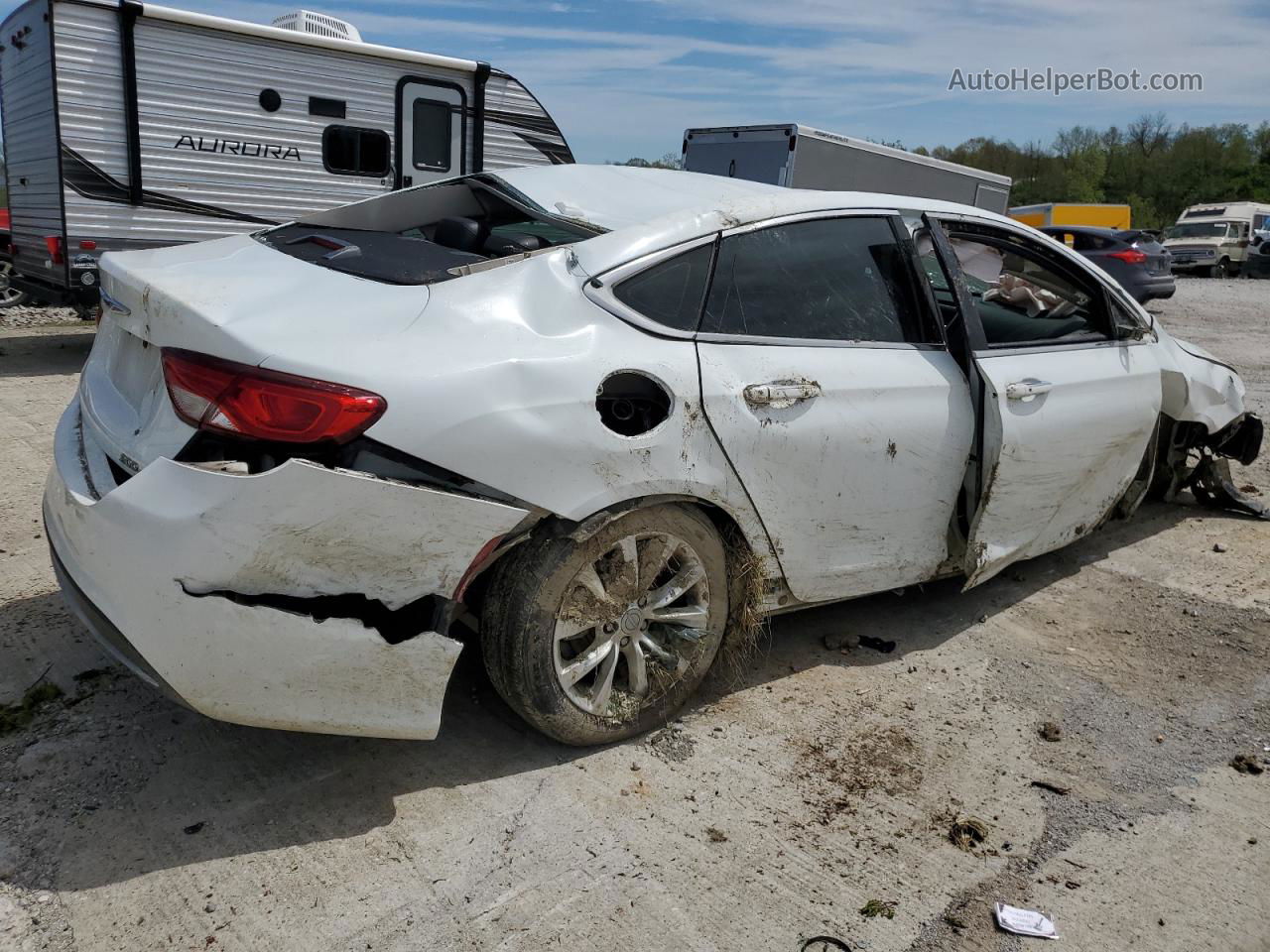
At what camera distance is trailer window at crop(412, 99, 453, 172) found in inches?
396

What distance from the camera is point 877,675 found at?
148 inches

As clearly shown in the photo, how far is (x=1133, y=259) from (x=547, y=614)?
19154 mm

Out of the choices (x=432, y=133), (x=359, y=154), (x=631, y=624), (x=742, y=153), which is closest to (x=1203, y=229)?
(x=742, y=153)

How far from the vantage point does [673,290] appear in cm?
309

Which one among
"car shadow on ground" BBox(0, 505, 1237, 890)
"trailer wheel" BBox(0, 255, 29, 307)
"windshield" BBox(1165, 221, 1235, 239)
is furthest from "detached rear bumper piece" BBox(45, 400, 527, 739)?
"windshield" BBox(1165, 221, 1235, 239)

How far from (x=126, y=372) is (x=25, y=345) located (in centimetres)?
824

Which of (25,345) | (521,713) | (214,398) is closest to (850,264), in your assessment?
(521,713)

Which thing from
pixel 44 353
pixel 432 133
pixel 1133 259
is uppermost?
pixel 432 133

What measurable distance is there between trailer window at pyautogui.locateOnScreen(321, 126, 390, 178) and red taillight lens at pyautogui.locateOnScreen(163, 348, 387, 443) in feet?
26.3

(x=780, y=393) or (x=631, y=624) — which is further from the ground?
(x=780, y=393)

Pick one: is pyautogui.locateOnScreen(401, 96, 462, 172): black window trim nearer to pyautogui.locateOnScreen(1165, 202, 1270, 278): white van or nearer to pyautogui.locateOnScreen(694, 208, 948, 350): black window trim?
pyautogui.locateOnScreen(694, 208, 948, 350): black window trim

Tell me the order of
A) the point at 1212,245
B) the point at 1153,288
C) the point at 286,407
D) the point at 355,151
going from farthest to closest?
1. the point at 1212,245
2. the point at 1153,288
3. the point at 355,151
4. the point at 286,407

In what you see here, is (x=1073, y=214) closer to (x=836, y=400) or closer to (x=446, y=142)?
(x=446, y=142)

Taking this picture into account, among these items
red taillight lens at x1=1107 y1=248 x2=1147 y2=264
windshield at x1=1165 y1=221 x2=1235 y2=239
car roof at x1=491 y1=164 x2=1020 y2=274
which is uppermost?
windshield at x1=1165 y1=221 x2=1235 y2=239
